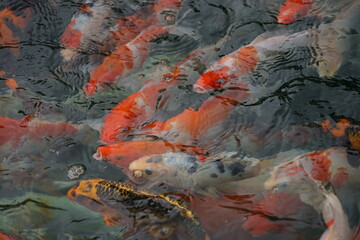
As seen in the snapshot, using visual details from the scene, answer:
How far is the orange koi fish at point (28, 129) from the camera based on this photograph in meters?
4.18

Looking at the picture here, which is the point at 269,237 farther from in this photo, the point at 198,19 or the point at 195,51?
the point at 198,19

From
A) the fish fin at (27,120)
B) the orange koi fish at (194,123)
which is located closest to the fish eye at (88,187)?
the orange koi fish at (194,123)

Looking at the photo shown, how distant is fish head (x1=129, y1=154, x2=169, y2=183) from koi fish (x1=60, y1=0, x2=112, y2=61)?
2017 mm

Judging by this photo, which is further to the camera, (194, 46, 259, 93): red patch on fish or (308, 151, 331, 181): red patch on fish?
(194, 46, 259, 93): red patch on fish

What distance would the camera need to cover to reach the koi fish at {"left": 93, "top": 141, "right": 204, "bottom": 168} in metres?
3.85

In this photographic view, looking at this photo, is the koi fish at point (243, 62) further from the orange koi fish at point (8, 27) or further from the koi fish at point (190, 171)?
the orange koi fish at point (8, 27)

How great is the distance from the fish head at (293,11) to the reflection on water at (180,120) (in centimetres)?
1

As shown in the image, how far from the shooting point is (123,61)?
16.3ft

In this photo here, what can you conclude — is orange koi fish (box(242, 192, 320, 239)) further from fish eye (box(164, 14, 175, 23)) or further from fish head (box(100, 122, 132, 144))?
fish eye (box(164, 14, 175, 23))

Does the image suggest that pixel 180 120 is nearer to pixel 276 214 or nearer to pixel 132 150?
pixel 132 150

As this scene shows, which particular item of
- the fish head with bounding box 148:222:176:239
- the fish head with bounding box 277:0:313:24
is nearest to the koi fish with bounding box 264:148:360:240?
the fish head with bounding box 148:222:176:239

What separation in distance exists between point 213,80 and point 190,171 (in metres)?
1.13

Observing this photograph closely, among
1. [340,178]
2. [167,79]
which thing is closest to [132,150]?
[167,79]

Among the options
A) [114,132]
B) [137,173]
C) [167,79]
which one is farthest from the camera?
[167,79]
